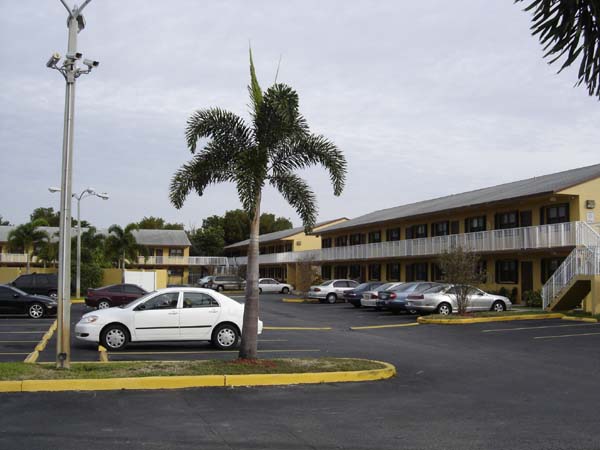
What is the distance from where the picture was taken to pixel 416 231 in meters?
44.7

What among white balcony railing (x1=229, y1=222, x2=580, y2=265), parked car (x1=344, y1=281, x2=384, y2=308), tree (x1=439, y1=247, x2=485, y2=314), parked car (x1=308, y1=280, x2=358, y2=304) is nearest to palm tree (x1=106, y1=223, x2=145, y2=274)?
white balcony railing (x1=229, y1=222, x2=580, y2=265)

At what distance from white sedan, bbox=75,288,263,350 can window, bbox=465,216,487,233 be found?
24384 millimetres

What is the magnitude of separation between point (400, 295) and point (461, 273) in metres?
3.85

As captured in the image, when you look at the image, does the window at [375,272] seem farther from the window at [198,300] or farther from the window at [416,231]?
the window at [198,300]

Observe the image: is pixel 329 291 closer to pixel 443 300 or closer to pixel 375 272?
pixel 375 272

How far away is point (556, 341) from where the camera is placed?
18906 millimetres

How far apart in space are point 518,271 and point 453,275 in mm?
10333

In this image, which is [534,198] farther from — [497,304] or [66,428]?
[66,428]

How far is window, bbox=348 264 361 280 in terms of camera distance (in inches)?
2133

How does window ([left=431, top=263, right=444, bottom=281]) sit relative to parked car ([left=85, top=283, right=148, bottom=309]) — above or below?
above

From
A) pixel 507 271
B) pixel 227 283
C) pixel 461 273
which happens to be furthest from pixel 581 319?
pixel 227 283

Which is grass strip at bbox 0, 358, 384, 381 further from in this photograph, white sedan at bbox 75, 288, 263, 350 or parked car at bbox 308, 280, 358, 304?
parked car at bbox 308, 280, 358, 304

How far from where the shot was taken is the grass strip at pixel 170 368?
11.0 m

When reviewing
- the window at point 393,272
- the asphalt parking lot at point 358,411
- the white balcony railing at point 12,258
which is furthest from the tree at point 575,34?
the white balcony railing at point 12,258
